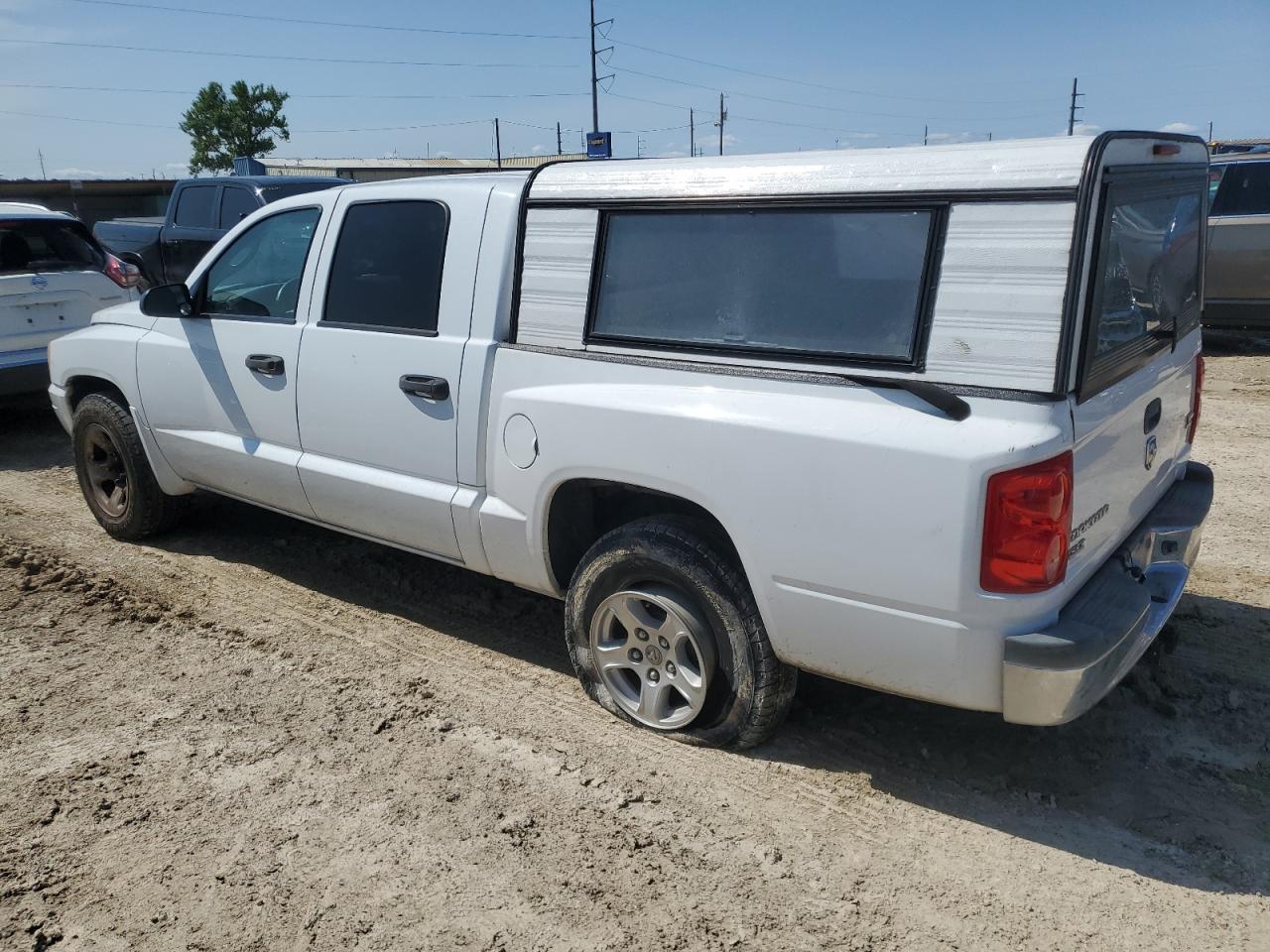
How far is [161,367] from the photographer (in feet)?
17.2

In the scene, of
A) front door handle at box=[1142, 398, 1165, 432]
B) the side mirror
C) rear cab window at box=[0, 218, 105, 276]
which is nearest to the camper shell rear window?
front door handle at box=[1142, 398, 1165, 432]

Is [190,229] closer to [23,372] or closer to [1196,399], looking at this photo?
[23,372]

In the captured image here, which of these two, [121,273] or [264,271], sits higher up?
[264,271]

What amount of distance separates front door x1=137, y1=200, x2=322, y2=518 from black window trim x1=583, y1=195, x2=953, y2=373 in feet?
5.29

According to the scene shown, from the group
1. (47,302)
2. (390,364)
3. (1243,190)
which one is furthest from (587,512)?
(1243,190)

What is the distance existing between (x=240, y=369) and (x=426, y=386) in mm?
1335

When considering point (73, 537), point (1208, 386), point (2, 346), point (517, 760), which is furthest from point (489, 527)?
point (1208, 386)

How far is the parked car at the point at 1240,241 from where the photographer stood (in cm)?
1097

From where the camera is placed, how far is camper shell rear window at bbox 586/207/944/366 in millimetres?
2996

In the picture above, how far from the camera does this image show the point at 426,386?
404 centimetres

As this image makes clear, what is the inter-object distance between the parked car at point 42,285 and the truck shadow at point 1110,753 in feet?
17.0

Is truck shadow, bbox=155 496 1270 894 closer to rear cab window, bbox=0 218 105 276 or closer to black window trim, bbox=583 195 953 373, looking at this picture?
black window trim, bbox=583 195 953 373

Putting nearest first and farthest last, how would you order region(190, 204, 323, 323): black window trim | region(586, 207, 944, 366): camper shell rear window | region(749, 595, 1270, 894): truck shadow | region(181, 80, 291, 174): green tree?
region(586, 207, 944, 366): camper shell rear window → region(749, 595, 1270, 894): truck shadow → region(190, 204, 323, 323): black window trim → region(181, 80, 291, 174): green tree

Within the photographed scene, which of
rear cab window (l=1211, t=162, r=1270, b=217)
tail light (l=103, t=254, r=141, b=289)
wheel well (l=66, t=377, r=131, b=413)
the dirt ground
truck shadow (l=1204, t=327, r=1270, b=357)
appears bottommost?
the dirt ground
